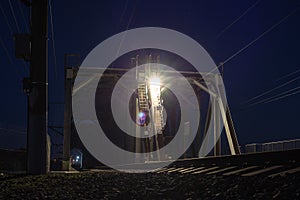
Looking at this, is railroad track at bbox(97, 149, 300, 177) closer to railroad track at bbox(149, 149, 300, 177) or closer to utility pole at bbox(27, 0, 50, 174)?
railroad track at bbox(149, 149, 300, 177)

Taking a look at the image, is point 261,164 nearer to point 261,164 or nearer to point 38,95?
point 261,164

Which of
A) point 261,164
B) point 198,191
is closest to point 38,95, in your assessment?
point 261,164

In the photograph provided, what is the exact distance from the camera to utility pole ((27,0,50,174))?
9.54 meters

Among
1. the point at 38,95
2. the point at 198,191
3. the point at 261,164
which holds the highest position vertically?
the point at 38,95

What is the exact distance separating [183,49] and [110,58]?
20.0ft

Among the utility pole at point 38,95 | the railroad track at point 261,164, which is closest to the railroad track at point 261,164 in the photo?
the railroad track at point 261,164

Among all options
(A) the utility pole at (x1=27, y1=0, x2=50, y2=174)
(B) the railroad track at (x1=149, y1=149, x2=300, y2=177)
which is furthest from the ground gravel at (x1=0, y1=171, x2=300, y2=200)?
(A) the utility pole at (x1=27, y1=0, x2=50, y2=174)

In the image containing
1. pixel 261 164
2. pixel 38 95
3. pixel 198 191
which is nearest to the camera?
pixel 198 191

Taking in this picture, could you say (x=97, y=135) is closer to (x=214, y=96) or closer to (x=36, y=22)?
(x=214, y=96)

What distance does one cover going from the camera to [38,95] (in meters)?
9.71

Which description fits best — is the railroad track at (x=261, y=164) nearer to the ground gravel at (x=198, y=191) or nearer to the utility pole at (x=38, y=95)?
the ground gravel at (x=198, y=191)

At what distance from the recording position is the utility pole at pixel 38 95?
9.54m

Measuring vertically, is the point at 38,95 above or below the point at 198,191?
above

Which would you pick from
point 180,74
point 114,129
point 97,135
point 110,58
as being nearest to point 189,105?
point 180,74
